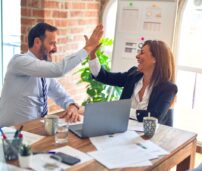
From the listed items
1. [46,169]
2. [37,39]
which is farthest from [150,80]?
[46,169]

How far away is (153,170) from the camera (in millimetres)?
1630

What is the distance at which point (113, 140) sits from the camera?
6.17ft

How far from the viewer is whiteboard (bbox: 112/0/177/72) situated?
132 inches

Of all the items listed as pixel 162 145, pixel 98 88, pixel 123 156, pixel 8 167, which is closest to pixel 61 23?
pixel 98 88

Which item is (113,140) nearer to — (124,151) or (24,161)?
(124,151)

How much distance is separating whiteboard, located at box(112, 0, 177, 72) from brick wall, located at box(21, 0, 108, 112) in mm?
442

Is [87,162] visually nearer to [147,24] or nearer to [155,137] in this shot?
[155,137]

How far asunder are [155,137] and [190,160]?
331 mm

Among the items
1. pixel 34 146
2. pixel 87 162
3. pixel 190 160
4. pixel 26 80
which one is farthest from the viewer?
pixel 26 80

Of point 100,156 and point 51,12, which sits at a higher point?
point 51,12

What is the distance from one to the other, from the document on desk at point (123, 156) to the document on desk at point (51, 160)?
0.19 feet

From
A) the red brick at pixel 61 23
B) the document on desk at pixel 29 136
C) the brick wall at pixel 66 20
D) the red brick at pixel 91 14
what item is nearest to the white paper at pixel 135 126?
the document on desk at pixel 29 136

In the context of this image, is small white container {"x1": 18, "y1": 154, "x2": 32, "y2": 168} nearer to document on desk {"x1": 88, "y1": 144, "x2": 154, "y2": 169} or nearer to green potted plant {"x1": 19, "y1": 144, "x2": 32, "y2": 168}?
green potted plant {"x1": 19, "y1": 144, "x2": 32, "y2": 168}

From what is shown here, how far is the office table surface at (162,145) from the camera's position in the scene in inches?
63.7
